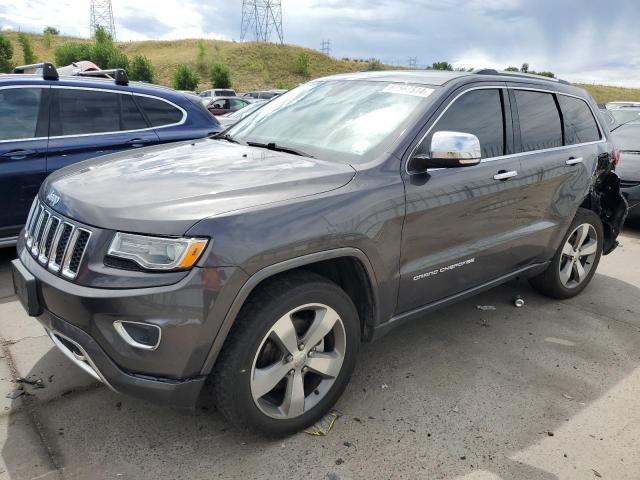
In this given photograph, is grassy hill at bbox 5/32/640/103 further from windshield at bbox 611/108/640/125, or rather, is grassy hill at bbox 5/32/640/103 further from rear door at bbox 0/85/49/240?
rear door at bbox 0/85/49/240

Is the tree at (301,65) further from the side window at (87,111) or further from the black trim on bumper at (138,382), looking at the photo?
the black trim on bumper at (138,382)

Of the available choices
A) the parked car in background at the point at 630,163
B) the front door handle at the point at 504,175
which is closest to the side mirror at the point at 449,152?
the front door handle at the point at 504,175

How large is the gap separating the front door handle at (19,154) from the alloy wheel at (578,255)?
455cm

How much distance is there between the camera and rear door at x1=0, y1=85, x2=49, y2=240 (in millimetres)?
4477

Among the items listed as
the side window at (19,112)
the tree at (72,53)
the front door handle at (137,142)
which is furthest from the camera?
the tree at (72,53)

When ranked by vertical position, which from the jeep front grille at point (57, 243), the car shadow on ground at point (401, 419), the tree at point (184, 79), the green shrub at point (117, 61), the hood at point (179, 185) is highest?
the hood at point (179, 185)

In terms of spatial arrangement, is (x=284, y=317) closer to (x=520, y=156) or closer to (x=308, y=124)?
(x=308, y=124)

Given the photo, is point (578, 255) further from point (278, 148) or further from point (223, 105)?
point (223, 105)

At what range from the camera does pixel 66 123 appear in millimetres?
4863

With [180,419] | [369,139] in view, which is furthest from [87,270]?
[369,139]

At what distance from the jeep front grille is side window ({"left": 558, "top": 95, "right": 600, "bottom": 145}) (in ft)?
11.6

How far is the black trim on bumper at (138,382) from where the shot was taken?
215 cm

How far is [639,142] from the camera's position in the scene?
26.4 feet

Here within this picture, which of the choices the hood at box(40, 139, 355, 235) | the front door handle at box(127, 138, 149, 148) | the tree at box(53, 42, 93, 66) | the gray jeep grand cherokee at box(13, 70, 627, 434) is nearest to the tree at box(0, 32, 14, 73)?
the tree at box(53, 42, 93, 66)
